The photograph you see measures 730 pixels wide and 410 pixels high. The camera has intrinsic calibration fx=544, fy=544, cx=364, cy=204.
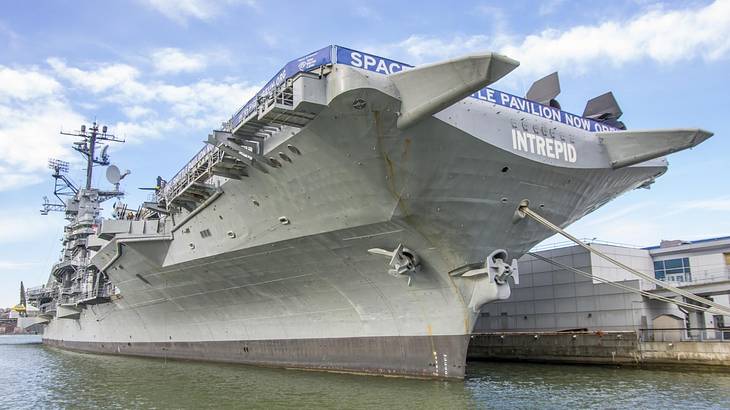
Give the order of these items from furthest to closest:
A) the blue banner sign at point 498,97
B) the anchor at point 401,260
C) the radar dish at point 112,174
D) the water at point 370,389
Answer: the radar dish at point 112,174 → the anchor at point 401,260 → the water at point 370,389 → the blue banner sign at point 498,97

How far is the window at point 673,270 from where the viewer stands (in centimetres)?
2053

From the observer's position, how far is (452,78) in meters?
7.70

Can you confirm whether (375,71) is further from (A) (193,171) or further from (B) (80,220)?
(B) (80,220)

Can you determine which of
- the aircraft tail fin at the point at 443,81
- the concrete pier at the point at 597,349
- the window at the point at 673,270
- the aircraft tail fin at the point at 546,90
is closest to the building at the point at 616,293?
the window at the point at 673,270

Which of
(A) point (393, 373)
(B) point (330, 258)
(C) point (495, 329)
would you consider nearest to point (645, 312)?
(C) point (495, 329)

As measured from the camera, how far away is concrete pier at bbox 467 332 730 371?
13.8m

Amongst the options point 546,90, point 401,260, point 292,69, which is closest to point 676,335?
point 546,90

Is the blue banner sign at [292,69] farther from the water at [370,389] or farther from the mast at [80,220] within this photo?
the mast at [80,220]

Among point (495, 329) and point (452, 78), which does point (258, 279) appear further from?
point (495, 329)

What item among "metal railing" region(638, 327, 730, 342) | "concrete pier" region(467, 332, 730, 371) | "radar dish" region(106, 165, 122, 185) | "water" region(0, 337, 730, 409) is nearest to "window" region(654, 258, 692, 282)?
"metal railing" region(638, 327, 730, 342)

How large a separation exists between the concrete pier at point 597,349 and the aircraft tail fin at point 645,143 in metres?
6.08

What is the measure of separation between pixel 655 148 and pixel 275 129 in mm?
7361

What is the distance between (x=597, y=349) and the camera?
15688 mm

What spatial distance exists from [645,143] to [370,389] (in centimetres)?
730
